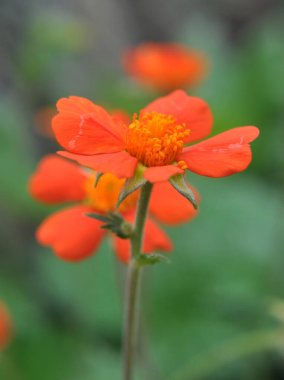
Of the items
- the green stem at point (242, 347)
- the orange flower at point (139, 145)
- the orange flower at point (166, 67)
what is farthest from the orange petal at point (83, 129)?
the orange flower at point (166, 67)

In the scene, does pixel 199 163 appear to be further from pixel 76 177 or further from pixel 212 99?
pixel 212 99

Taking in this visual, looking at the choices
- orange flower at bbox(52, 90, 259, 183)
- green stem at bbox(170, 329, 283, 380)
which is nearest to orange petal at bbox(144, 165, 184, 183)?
orange flower at bbox(52, 90, 259, 183)

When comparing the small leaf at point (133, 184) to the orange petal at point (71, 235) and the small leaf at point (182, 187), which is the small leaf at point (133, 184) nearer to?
the small leaf at point (182, 187)

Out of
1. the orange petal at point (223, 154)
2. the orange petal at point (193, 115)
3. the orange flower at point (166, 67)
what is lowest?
the orange petal at point (223, 154)

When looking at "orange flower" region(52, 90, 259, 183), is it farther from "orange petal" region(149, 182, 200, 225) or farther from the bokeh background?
the bokeh background

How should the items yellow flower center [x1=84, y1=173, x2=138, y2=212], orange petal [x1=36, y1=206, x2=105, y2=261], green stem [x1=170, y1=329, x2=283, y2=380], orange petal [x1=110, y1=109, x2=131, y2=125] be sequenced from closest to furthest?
1. orange petal [x1=110, y1=109, x2=131, y2=125]
2. orange petal [x1=36, y1=206, x2=105, y2=261]
3. yellow flower center [x1=84, y1=173, x2=138, y2=212]
4. green stem [x1=170, y1=329, x2=283, y2=380]

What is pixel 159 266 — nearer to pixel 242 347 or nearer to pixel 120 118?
pixel 242 347
